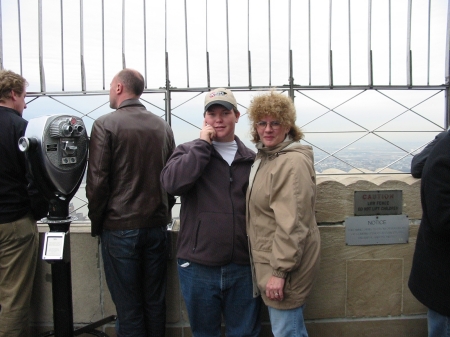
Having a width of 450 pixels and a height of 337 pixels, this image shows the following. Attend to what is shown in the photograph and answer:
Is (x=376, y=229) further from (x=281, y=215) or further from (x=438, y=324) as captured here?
(x=281, y=215)

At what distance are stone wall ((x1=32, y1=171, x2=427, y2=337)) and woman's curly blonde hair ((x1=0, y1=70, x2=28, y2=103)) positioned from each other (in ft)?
3.27

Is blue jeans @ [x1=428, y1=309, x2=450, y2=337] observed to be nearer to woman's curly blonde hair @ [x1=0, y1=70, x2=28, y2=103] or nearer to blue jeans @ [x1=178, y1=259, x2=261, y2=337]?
blue jeans @ [x1=178, y1=259, x2=261, y2=337]

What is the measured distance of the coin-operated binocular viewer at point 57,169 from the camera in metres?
2.17

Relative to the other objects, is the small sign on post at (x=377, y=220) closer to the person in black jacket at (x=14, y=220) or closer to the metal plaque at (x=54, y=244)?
the metal plaque at (x=54, y=244)

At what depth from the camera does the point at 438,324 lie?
205cm

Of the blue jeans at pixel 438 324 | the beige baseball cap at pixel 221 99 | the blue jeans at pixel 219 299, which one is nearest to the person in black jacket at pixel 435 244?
the blue jeans at pixel 438 324

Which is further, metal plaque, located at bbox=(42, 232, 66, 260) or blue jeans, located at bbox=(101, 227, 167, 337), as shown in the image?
blue jeans, located at bbox=(101, 227, 167, 337)

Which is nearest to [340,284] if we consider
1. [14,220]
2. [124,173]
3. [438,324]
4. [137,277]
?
[438,324]

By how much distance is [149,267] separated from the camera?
2527 millimetres

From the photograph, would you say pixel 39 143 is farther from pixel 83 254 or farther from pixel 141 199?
pixel 83 254

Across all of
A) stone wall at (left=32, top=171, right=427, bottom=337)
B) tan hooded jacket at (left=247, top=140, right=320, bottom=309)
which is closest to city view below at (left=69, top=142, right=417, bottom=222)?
stone wall at (left=32, top=171, right=427, bottom=337)

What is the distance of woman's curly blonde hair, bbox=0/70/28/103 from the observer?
2615mm

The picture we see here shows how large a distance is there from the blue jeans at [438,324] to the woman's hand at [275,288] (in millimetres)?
787

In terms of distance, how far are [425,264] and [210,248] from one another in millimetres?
1076
